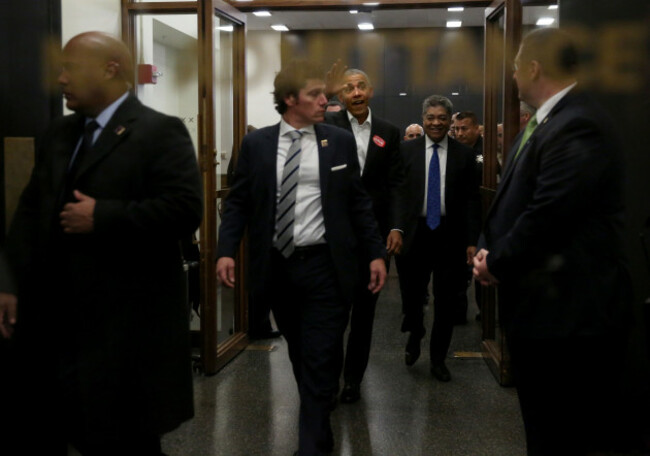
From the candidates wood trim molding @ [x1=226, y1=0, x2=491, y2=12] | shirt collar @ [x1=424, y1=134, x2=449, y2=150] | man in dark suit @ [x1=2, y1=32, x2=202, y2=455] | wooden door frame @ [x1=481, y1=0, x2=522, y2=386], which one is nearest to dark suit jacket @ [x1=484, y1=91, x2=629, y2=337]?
man in dark suit @ [x1=2, y1=32, x2=202, y2=455]

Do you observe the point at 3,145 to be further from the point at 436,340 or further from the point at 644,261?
the point at 436,340

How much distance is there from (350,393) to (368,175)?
109 cm

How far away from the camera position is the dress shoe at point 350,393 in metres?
4.13

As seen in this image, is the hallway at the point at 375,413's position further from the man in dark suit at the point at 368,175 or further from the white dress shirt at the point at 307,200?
the white dress shirt at the point at 307,200

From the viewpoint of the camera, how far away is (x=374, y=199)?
4176 millimetres

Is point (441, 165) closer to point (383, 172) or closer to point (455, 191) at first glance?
point (455, 191)

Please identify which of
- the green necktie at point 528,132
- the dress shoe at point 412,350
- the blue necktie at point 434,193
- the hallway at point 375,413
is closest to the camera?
the green necktie at point 528,132

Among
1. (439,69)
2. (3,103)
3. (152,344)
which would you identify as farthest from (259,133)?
(439,69)

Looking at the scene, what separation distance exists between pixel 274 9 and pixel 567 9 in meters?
2.25

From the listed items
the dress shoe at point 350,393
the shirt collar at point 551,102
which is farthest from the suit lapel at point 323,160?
the dress shoe at point 350,393

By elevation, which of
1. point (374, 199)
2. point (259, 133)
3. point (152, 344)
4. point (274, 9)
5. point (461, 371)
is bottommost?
point (461, 371)

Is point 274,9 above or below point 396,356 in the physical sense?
above

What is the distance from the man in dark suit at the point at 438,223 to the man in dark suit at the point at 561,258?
2.09m

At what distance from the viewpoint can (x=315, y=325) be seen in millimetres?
3090
